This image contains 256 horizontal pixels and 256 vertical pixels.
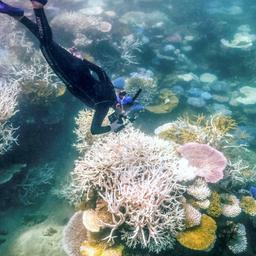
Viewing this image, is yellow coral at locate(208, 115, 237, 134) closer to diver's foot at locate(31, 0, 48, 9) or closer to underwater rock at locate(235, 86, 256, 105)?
diver's foot at locate(31, 0, 48, 9)

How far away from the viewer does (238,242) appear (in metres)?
4.53

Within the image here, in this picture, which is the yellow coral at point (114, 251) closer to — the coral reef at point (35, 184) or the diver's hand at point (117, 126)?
the diver's hand at point (117, 126)

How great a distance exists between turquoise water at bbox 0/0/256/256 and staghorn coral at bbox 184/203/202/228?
1.1 inches

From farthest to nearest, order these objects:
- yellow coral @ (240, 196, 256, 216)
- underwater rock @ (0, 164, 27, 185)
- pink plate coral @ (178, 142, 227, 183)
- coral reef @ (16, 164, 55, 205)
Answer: coral reef @ (16, 164, 55, 205) → underwater rock @ (0, 164, 27, 185) → yellow coral @ (240, 196, 256, 216) → pink plate coral @ (178, 142, 227, 183)

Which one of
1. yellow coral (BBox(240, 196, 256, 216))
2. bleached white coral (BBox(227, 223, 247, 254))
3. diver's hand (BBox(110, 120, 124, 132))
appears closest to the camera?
diver's hand (BBox(110, 120, 124, 132))

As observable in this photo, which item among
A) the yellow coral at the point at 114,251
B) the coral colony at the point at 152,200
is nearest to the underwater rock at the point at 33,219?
the coral colony at the point at 152,200

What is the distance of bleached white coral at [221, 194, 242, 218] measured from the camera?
4512 millimetres

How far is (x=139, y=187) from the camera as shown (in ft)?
12.7

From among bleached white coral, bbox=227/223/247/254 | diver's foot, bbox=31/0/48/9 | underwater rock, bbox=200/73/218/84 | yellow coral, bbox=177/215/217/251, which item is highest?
diver's foot, bbox=31/0/48/9

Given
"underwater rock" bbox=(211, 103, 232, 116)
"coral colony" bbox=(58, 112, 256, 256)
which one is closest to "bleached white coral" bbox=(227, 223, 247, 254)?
"coral colony" bbox=(58, 112, 256, 256)

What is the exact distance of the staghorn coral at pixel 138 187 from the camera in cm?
368

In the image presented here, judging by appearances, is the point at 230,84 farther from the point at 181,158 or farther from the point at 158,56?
the point at 181,158

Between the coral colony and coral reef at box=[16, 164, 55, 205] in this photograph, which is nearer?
the coral colony

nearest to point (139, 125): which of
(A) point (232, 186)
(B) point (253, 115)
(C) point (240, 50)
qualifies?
(A) point (232, 186)
